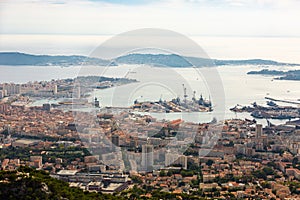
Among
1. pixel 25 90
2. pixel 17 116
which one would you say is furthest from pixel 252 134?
pixel 25 90

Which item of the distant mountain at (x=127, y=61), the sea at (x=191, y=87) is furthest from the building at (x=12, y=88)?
the distant mountain at (x=127, y=61)

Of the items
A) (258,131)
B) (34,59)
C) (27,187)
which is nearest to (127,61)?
(258,131)

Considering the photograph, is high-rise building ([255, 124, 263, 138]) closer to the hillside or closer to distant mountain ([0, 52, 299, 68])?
distant mountain ([0, 52, 299, 68])

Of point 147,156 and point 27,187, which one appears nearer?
point 27,187

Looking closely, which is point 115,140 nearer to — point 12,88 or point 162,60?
point 162,60

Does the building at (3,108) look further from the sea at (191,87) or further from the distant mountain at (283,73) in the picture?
the distant mountain at (283,73)
